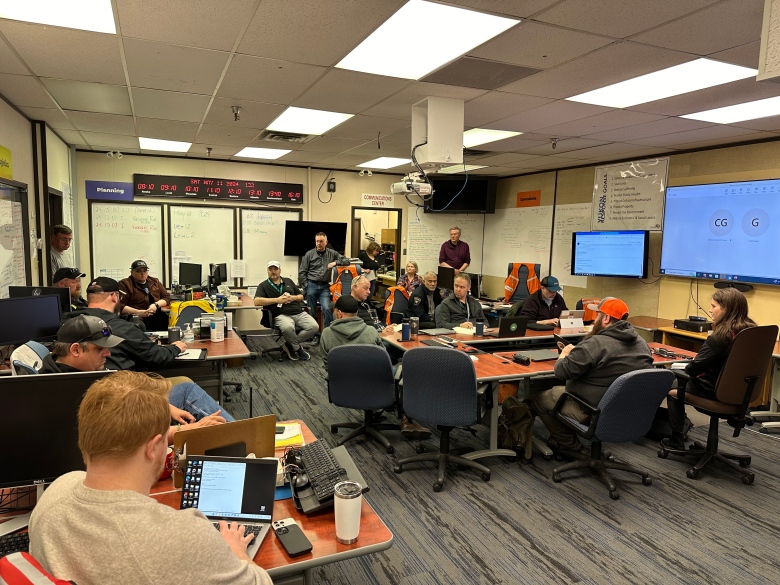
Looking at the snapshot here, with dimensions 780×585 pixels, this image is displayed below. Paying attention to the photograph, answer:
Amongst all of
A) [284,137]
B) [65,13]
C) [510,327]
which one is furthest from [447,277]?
[65,13]

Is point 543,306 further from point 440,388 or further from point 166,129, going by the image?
point 166,129

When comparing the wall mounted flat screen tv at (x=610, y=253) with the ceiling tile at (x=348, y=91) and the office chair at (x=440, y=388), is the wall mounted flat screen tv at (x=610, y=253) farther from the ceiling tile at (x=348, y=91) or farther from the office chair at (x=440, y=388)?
the office chair at (x=440, y=388)

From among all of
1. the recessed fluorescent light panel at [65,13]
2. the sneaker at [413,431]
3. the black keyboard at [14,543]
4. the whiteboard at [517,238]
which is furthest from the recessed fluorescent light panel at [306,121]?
the whiteboard at [517,238]

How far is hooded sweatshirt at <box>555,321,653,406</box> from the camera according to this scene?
320cm

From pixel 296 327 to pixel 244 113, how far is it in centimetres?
301

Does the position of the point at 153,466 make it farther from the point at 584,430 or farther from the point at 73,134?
the point at 73,134

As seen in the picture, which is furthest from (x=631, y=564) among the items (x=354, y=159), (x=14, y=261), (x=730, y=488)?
(x=354, y=159)

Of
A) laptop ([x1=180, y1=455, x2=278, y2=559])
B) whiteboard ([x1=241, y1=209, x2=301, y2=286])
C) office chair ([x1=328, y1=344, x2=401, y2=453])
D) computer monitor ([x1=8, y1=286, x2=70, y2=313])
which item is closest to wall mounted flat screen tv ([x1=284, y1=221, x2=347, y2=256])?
whiteboard ([x1=241, y1=209, x2=301, y2=286])

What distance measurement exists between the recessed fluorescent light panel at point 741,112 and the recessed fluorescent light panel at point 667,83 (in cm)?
74

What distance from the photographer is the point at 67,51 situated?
3094mm

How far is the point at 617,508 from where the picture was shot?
120 inches

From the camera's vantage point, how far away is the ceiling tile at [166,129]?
505cm

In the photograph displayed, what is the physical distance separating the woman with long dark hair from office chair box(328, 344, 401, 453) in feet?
7.25

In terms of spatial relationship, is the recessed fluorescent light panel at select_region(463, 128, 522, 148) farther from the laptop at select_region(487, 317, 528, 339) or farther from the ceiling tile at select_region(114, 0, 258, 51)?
the ceiling tile at select_region(114, 0, 258, 51)
